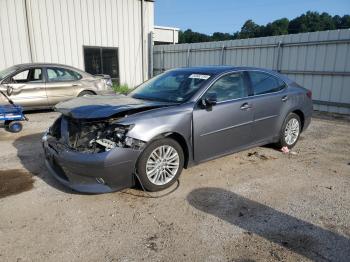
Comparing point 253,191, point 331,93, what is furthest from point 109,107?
point 331,93

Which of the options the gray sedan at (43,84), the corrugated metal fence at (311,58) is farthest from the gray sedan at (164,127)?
the corrugated metal fence at (311,58)

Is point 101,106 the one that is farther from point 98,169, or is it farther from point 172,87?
point 172,87

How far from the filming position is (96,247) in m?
2.93

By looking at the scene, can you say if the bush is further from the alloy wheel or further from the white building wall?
the alloy wheel

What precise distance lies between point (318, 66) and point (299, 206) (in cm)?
767

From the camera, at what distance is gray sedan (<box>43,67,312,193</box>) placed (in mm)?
3652

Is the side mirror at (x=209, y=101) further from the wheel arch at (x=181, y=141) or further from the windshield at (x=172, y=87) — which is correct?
the wheel arch at (x=181, y=141)

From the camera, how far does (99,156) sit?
11.6ft

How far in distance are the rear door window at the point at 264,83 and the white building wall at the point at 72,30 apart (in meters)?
10.1

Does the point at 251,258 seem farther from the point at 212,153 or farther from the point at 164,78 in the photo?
the point at 164,78

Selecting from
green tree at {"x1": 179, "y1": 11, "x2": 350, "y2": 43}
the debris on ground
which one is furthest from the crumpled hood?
green tree at {"x1": 179, "y1": 11, "x2": 350, "y2": 43}

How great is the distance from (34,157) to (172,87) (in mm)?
2690

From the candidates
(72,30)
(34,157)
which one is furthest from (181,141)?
(72,30)

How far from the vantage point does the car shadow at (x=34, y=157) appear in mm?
4398
